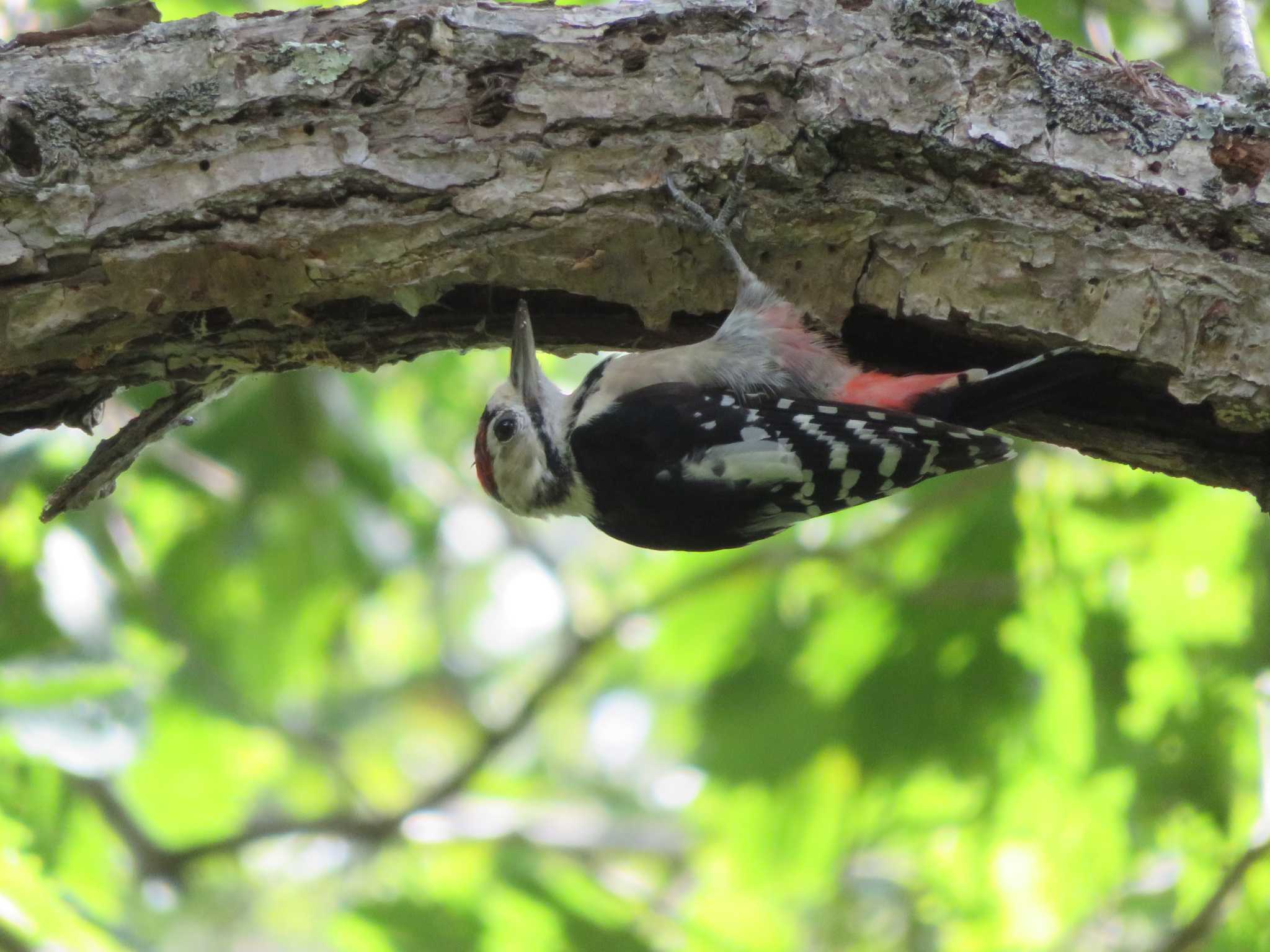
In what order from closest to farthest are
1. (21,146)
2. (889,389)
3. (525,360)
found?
(21,146), (889,389), (525,360)

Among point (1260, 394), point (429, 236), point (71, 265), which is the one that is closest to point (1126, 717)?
point (1260, 394)

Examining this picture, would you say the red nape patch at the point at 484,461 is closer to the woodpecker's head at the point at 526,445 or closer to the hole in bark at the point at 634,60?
the woodpecker's head at the point at 526,445

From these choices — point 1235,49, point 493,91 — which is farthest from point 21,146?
point 1235,49

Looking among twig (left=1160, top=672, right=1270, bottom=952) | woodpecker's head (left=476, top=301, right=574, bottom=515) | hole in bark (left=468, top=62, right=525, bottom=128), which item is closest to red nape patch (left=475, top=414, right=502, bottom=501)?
woodpecker's head (left=476, top=301, right=574, bottom=515)

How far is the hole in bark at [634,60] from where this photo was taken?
268 centimetres

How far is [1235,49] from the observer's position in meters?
2.79

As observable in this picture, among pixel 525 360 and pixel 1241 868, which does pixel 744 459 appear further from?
pixel 1241 868

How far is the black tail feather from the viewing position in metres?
2.64

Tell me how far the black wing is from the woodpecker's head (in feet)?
Result: 0.86

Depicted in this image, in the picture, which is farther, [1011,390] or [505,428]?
[505,428]

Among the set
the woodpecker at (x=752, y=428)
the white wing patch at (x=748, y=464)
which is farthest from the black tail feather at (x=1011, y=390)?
the white wing patch at (x=748, y=464)

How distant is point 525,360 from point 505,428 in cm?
37

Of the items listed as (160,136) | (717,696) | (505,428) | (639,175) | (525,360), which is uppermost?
(160,136)

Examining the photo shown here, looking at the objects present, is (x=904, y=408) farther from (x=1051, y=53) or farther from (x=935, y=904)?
(x=935, y=904)
